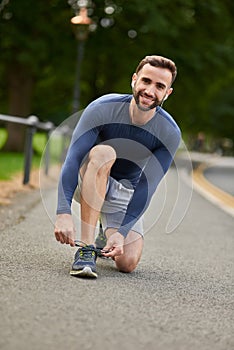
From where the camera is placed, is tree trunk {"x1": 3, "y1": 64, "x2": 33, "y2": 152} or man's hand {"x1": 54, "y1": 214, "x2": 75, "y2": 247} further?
tree trunk {"x1": 3, "y1": 64, "x2": 33, "y2": 152}

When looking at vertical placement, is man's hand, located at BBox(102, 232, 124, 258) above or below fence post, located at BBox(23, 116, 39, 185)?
above

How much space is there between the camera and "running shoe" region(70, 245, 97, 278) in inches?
192

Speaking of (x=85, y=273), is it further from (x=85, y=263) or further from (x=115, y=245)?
(x=115, y=245)

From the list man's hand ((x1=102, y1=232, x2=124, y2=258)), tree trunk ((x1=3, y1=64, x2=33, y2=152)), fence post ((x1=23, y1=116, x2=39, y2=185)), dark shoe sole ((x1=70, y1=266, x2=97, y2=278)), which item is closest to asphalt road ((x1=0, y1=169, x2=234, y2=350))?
dark shoe sole ((x1=70, y1=266, x2=97, y2=278))

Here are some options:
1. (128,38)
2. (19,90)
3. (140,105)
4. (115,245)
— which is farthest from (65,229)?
(19,90)

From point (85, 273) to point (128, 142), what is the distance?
946mm

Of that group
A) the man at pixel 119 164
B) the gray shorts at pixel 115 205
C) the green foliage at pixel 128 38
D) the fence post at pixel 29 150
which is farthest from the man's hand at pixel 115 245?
the green foliage at pixel 128 38

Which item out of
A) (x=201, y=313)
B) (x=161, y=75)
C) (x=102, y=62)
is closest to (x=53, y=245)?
(x=161, y=75)

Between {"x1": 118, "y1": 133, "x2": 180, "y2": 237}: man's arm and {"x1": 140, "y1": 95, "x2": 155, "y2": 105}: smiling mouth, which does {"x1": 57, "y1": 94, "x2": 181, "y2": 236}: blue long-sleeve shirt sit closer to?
{"x1": 118, "y1": 133, "x2": 180, "y2": 237}: man's arm

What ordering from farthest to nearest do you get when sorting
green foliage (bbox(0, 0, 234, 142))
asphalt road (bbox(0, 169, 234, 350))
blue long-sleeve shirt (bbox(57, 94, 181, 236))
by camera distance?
green foliage (bbox(0, 0, 234, 142)) < blue long-sleeve shirt (bbox(57, 94, 181, 236)) < asphalt road (bbox(0, 169, 234, 350))

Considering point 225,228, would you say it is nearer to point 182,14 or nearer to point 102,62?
point 182,14

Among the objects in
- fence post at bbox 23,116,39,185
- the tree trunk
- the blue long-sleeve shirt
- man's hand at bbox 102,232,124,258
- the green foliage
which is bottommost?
the tree trunk

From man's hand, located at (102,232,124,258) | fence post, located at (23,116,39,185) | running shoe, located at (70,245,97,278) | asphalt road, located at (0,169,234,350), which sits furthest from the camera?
fence post, located at (23,116,39,185)

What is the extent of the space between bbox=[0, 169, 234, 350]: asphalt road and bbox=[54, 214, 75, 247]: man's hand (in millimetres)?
233
